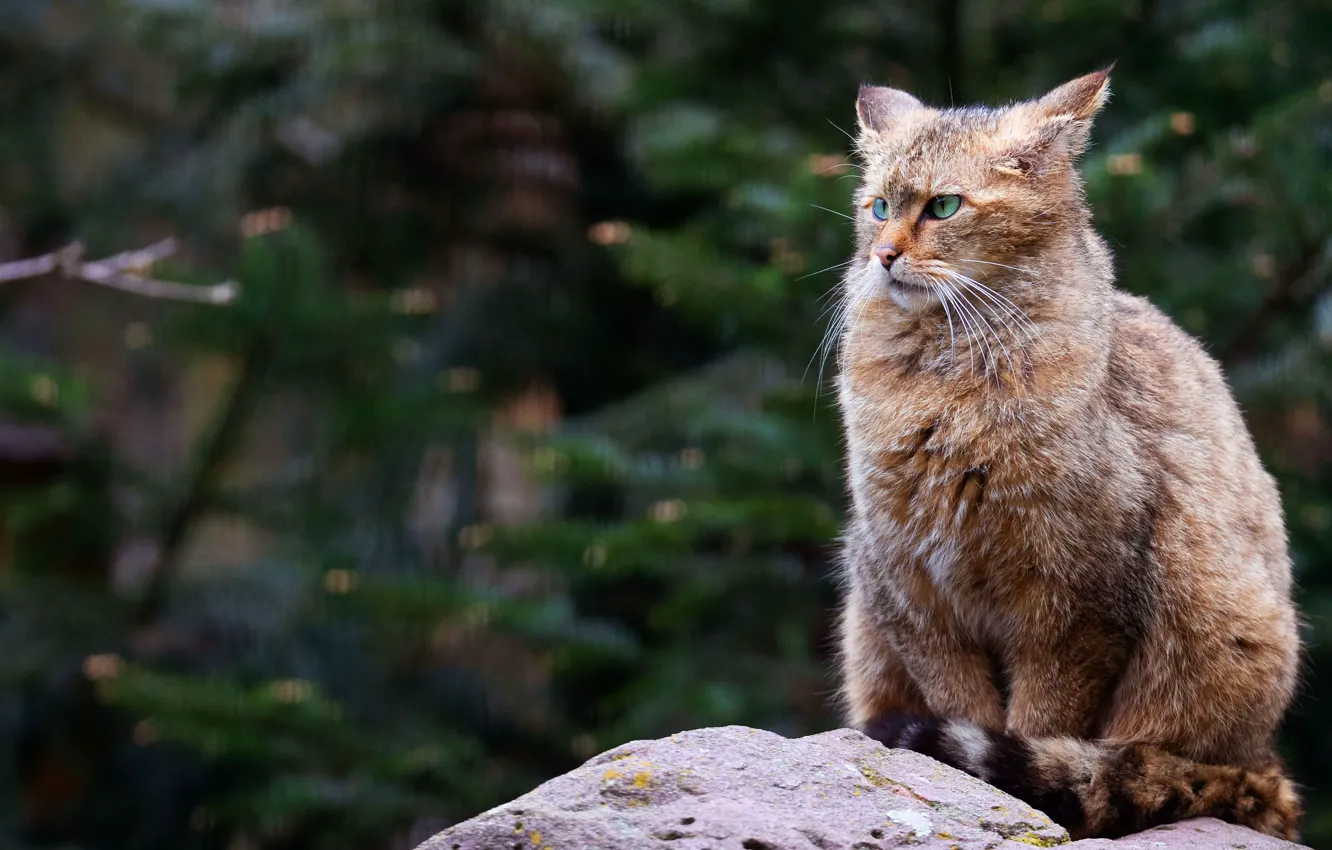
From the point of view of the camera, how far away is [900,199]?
154 inches

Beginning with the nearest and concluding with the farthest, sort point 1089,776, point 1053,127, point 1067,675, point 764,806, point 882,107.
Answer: point 764,806 → point 1089,776 → point 1067,675 → point 1053,127 → point 882,107

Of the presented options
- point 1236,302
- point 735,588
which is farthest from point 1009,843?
point 1236,302

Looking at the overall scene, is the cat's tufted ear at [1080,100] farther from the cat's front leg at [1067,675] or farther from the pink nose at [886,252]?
the cat's front leg at [1067,675]

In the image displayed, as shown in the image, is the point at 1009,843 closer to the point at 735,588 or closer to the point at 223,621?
the point at 735,588

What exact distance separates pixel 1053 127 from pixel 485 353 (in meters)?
5.43

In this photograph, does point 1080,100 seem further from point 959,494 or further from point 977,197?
point 959,494

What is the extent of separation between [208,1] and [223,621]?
4015mm

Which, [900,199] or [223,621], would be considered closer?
[900,199]

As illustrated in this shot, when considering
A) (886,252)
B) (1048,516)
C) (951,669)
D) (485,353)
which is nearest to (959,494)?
(1048,516)

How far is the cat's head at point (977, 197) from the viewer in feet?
12.6

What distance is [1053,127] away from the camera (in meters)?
3.93

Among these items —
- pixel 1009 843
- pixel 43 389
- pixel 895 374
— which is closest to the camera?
pixel 1009 843

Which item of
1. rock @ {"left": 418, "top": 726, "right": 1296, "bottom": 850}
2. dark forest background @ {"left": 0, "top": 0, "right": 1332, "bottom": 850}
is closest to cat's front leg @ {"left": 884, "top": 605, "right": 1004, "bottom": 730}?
rock @ {"left": 418, "top": 726, "right": 1296, "bottom": 850}

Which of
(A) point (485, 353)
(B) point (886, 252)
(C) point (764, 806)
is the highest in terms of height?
(B) point (886, 252)
